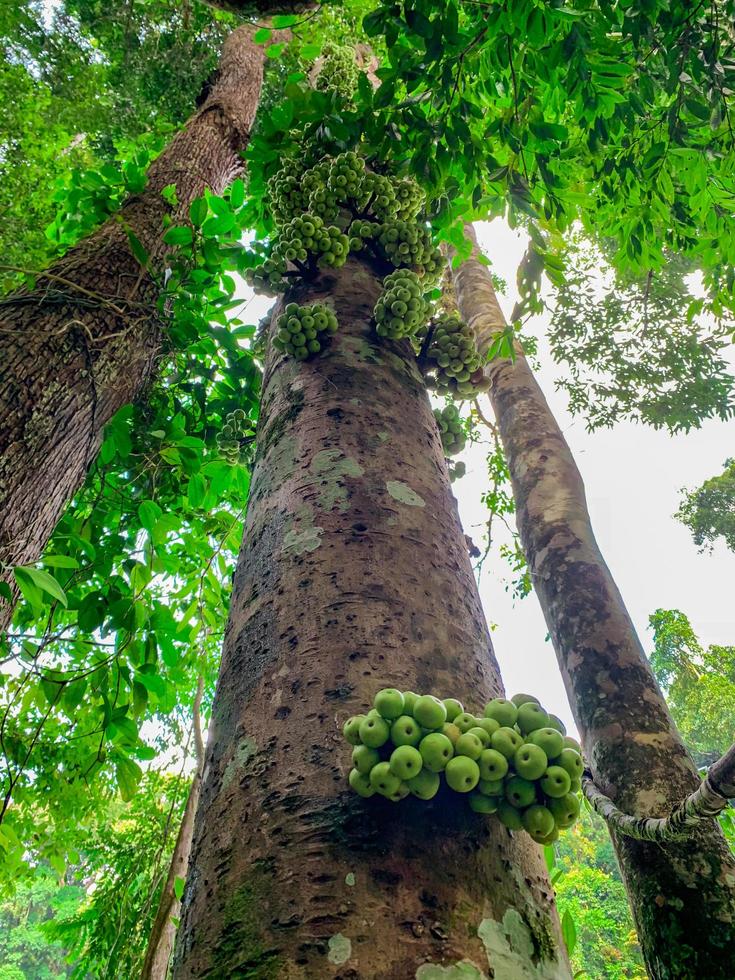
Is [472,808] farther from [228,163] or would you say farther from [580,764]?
[228,163]

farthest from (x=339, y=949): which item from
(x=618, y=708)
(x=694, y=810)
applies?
(x=618, y=708)

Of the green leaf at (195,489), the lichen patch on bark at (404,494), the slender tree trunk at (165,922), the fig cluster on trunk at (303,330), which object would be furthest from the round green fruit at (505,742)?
the slender tree trunk at (165,922)

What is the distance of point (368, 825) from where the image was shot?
819 mm

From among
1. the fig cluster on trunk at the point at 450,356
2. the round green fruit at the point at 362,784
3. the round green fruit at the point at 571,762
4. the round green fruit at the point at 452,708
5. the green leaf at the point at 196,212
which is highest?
the green leaf at the point at 196,212

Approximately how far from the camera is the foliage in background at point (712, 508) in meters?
15.5

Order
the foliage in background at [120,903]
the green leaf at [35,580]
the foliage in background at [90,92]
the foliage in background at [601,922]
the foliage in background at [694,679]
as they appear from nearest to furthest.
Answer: the green leaf at [35,580], the foliage in background at [120,903], the foliage in background at [90,92], the foliage in background at [694,679], the foliage in background at [601,922]

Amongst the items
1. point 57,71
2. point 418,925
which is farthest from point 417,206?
point 57,71

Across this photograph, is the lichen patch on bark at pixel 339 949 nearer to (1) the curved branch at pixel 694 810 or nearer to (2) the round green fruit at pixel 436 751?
(2) the round green fruit at pixel 436 751

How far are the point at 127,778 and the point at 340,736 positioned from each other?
161 centimetres

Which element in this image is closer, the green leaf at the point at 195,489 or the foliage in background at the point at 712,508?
the green leaf at the point at 195,489

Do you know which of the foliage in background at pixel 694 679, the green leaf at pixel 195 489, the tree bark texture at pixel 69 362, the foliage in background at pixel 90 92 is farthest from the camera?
the foliage in background at pixel 694 679

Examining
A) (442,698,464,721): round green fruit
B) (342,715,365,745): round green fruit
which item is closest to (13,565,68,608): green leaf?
(342,715,365,745): round green fruit

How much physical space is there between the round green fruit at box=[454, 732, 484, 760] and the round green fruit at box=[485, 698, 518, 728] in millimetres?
94

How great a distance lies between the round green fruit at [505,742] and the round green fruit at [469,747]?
30 mm
